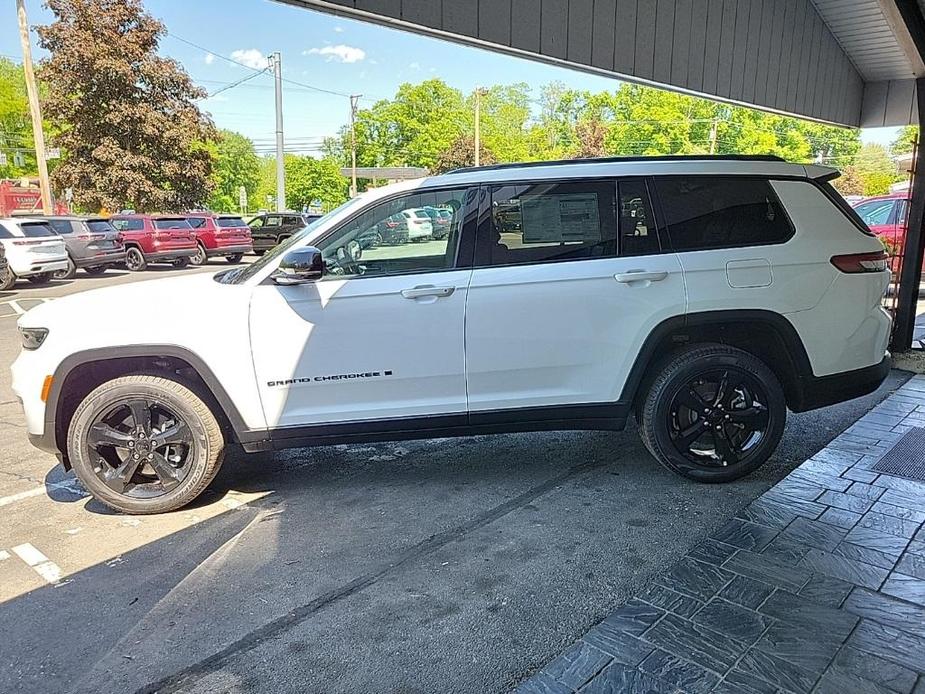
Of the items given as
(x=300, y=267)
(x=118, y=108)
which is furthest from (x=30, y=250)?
(x=300, y=267)

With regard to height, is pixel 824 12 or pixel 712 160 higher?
pixel 824 12

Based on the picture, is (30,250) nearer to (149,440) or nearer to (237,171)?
(149,440)

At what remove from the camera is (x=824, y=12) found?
28.8 feet

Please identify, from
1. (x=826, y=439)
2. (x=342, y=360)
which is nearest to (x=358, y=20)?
(x=342, y=360)

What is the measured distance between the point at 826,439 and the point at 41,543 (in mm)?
5045

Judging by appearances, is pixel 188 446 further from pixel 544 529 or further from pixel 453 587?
pixel 544 529

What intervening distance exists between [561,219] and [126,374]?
2621 millimetres

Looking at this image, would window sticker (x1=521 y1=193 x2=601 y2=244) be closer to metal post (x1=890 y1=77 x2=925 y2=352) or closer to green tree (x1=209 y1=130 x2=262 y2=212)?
metal post (x1=890 y1=77 x2=925 y2=352)

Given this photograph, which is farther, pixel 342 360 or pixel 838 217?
pixel 838 217

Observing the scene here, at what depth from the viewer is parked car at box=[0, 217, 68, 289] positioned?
46.3 ft

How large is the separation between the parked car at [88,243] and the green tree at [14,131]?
46.0 meters

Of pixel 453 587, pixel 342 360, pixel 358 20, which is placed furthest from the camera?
pixel 358 20

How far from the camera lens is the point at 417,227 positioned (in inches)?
153

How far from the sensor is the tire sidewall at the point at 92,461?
143 inches
